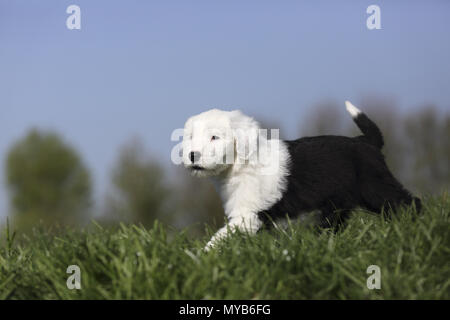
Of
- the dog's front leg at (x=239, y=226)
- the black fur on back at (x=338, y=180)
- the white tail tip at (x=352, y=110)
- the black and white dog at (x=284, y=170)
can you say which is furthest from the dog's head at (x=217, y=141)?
the white tail tip at (x=352, y=110)

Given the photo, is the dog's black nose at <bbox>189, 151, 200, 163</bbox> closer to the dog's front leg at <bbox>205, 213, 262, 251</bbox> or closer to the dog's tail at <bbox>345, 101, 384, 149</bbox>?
the dog's front leg at <bbox>205, 213, 262, 251</bbox>

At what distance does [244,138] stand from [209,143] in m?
0.37

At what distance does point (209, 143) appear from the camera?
500 cm

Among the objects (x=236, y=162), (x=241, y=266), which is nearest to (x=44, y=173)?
(x=236, y=162)

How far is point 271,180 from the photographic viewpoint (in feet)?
17.5

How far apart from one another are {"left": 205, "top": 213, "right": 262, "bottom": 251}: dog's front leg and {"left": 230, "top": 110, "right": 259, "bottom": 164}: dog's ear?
0.58 meters

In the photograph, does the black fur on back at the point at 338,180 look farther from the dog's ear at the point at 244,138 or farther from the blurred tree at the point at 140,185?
the blurred tree at the point at 140,185

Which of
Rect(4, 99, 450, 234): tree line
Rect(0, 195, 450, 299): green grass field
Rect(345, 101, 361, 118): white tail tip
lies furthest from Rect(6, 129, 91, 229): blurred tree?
Rect(0, 195, 450, 299): green grass field

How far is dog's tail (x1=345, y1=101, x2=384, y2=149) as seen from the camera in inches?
236

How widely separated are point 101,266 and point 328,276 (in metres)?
1.69

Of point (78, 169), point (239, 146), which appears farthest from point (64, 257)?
point (78, 169)

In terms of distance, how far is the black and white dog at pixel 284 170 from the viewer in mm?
5055

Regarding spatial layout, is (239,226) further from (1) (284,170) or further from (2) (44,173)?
(2) (44,173)
